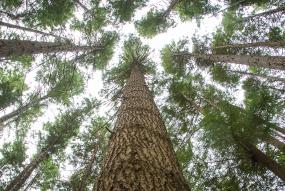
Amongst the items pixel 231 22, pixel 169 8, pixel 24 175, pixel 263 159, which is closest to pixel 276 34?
pixel 231 22

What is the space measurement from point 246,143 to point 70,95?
444 inches

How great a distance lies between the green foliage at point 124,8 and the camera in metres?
12.7

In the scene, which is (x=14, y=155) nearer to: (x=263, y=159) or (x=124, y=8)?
(x=124, y=8)

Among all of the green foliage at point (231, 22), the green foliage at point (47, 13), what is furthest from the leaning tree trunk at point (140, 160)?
the green foliage at point (231, 22)

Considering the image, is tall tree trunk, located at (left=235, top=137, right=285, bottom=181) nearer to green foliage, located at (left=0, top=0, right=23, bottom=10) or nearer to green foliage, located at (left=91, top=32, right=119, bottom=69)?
green foliage, located at (left=91, top=32, right=119, bottom=69)

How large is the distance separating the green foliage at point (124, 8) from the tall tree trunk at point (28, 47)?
8.63 ft

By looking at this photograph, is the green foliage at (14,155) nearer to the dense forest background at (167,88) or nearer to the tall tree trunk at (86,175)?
the dense forest background at (167,88)

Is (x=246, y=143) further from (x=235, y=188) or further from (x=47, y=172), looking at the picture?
(x=47, y=172)

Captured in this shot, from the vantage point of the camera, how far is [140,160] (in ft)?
10.8

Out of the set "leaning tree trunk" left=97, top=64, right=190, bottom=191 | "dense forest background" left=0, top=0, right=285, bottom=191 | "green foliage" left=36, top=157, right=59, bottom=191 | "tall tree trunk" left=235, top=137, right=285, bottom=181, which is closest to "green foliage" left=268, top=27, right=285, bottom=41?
"dense forest background" left=0, top=0, right=285, bottom=191

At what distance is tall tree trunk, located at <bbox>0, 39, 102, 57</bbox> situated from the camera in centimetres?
815

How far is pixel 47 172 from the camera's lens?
43.7 feet

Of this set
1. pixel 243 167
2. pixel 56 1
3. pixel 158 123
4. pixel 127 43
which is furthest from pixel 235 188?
pixel 127 43

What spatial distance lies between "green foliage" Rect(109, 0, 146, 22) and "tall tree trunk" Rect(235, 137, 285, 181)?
864 cm
